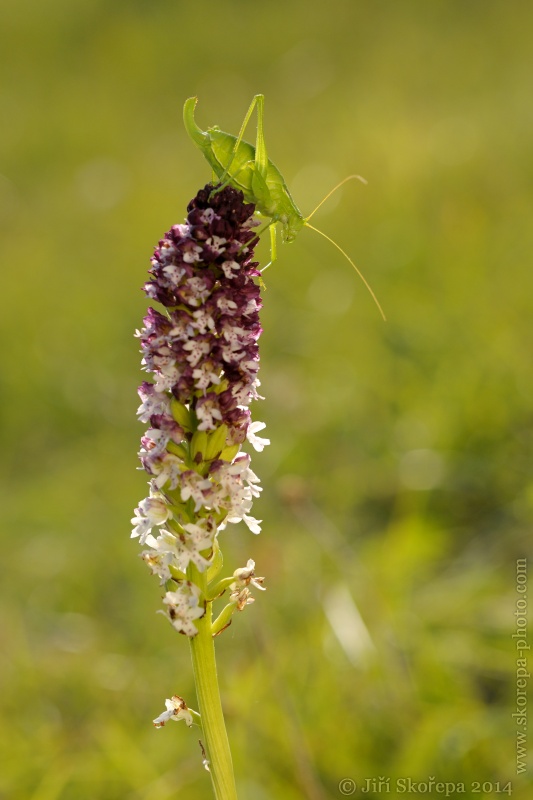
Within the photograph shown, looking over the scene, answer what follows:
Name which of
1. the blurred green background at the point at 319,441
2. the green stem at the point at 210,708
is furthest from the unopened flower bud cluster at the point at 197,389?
the blurred green background at the point at 319,441

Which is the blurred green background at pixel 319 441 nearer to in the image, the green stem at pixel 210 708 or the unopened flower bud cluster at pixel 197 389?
the green stem at pixel 210 708

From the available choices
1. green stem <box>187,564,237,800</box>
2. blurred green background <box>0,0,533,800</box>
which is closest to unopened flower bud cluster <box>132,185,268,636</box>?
green stem <box>187,564,237,800</box>

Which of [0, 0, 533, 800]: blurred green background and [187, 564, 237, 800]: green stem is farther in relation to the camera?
[0, 0, 533, 800]: blurred green background

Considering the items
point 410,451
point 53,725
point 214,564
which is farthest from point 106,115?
point 214,564

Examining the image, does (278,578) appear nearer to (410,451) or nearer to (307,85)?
(410,451)

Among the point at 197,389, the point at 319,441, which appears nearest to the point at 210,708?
the point at 197,389

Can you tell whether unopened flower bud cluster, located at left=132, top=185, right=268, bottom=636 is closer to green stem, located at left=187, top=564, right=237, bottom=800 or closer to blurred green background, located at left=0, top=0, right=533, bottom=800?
green stem, located at left=187, top=564, right=237, bottom=800
